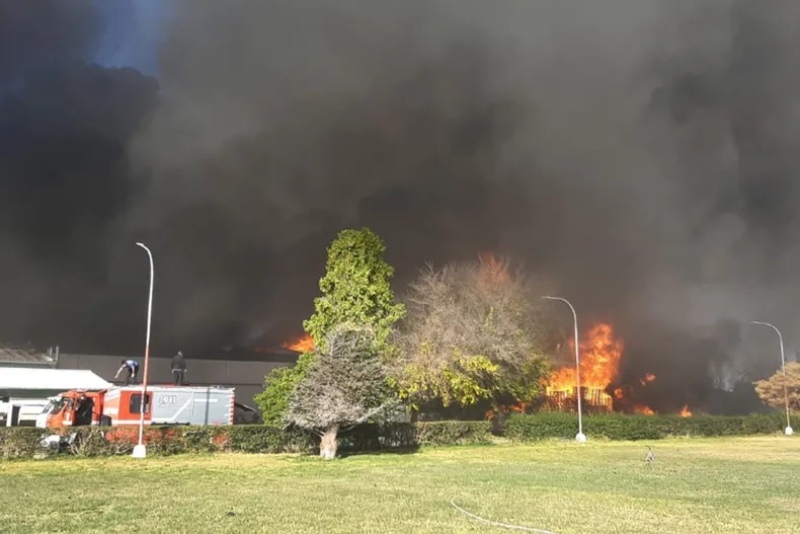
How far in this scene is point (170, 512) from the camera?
13.7 meters

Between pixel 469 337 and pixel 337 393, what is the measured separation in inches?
643

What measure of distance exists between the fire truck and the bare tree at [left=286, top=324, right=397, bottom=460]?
10.4m

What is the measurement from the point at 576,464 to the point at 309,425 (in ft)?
36.9

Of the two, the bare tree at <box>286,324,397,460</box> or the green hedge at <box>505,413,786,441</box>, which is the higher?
the bare tree at <box>286,324,397,460</box>

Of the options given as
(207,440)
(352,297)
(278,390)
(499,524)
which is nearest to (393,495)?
(499,524)

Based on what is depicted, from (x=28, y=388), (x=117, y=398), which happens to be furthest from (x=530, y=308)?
(x=28, y=388)

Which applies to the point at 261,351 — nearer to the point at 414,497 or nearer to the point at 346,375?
the point at 346,375

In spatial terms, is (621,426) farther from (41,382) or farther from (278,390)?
(41,382)

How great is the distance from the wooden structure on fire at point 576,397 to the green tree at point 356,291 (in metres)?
31.6

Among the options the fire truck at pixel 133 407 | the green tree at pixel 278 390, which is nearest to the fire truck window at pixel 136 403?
the fire truck at pixel 133 407

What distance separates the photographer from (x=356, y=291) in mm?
39469

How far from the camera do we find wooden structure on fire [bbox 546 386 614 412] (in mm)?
66875

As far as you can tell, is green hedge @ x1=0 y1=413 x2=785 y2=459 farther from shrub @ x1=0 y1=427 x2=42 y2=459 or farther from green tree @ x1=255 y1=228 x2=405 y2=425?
green tree @ x1=255 y1=228 x2=405 y2=425

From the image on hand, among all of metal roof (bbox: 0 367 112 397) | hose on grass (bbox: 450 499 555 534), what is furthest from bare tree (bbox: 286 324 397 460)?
metal roof (bbox: 0 367 112 397)
